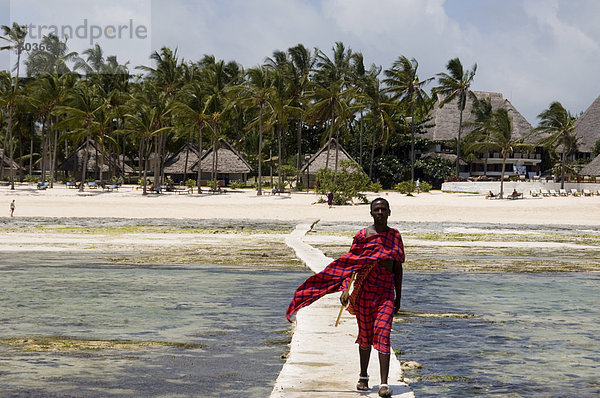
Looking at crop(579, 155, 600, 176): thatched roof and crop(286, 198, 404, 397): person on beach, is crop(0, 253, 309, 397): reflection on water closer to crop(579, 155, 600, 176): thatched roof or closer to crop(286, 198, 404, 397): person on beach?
crop(286, 198, 404, 397): person on beach

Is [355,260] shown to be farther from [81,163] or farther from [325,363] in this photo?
[81,163]

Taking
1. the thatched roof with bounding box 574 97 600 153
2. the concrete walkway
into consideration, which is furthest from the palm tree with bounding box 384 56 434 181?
the concrete walkway

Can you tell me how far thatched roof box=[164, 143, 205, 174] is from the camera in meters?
74.8

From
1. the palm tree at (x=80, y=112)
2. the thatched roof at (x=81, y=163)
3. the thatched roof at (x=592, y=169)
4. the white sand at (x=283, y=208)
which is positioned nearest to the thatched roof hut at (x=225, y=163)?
the thatched roof at (x=81, y=163)

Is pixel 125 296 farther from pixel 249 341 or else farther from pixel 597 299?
pixel 597 299

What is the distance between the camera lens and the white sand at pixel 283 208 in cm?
4066

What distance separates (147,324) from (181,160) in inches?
2606

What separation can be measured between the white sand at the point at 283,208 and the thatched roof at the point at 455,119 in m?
31.4

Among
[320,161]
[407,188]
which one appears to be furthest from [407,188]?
[320,161]

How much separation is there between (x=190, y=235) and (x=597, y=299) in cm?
1665

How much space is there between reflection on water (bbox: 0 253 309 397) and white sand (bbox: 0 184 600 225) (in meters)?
22.7

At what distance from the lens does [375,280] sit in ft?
21.7

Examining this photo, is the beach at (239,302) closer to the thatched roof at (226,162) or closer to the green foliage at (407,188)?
→ the green foliage at (407,188)

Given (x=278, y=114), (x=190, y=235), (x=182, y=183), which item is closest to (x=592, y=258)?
(x=190, y=235)
